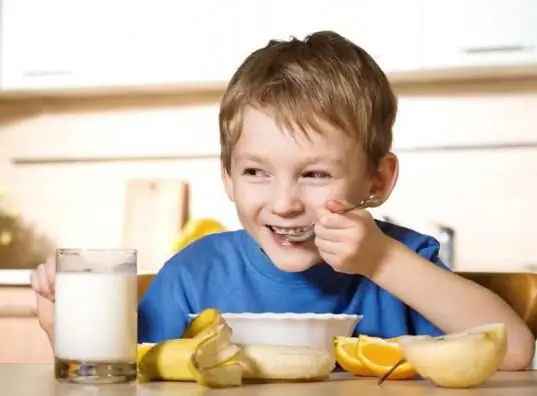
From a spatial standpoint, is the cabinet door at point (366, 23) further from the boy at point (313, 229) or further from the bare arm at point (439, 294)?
the bare arm at point (439, 294)

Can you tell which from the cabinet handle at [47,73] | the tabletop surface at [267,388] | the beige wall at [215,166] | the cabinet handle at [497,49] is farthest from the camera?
the cabinet handle at [47,73]

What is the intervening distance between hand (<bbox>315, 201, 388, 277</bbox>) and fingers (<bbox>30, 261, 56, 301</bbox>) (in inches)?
11.9

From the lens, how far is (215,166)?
3.16 m

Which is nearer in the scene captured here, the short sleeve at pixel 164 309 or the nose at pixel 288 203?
the nose at pixel 288 203

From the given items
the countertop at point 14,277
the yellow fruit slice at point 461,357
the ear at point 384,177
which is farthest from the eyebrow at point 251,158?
the countertop at point 14,277

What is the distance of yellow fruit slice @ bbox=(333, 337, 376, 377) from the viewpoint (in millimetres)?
928

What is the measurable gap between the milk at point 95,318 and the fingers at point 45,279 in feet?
0.86

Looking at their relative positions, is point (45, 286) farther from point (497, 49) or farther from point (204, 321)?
point (497, 49)

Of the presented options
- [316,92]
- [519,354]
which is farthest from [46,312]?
[519,354]

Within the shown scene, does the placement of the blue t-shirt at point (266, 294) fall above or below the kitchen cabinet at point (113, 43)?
below

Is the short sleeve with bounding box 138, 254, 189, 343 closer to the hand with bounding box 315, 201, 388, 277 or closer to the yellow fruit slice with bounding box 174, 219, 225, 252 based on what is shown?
the hand with bounding box 315, 201, 388, 277

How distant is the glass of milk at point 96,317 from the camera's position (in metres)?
0.85

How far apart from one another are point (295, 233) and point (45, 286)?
1.04 ft

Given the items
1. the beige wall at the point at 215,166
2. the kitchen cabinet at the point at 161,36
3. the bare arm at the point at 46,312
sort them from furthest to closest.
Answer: the beige wall at the point at 215,166
the kitchen cabinet at the point at 161,36
the bare arm at the point at 46,312
